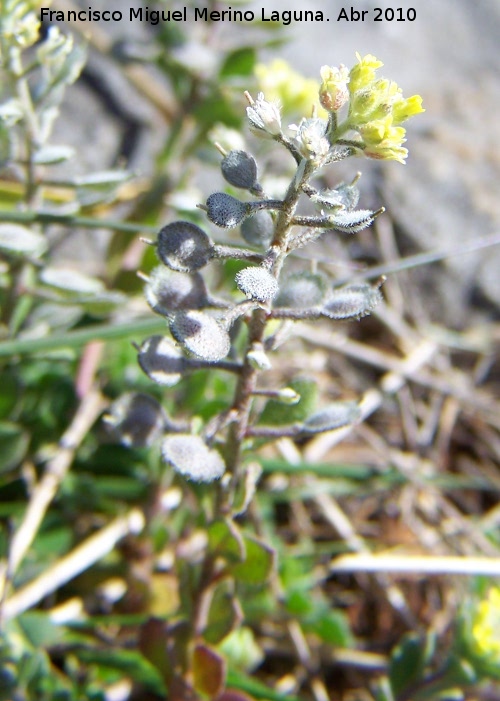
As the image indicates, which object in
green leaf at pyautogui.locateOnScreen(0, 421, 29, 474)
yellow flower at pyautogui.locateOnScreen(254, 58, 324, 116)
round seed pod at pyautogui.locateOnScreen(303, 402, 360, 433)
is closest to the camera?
round seed pod at pyautogui.locateOnScreen(303, 402, 360, 433)

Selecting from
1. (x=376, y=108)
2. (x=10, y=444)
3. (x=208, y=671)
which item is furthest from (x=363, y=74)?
(x=10, y=444)

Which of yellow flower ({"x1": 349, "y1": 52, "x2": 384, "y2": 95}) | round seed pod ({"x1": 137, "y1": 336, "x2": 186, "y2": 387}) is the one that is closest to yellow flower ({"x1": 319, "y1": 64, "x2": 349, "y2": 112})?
yellow flower ({"x1": 349, "y1": 52, "x2": 384, "y2": 95})

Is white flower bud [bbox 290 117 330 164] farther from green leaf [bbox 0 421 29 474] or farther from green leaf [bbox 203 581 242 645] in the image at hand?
green leaf [bbox 0 421 29 474]

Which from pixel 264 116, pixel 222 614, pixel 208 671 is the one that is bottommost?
pixel 208 671

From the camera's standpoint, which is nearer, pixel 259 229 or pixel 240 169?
pixel 240 169

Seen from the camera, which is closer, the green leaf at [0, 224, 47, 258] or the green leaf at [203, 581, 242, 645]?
the green leaf at [203, 581, 242, 645]

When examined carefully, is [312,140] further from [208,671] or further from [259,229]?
[208,671]

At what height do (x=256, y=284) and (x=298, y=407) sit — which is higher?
(x=256, y=284)

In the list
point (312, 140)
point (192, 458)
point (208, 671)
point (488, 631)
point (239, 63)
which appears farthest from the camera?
point (239, 63)
